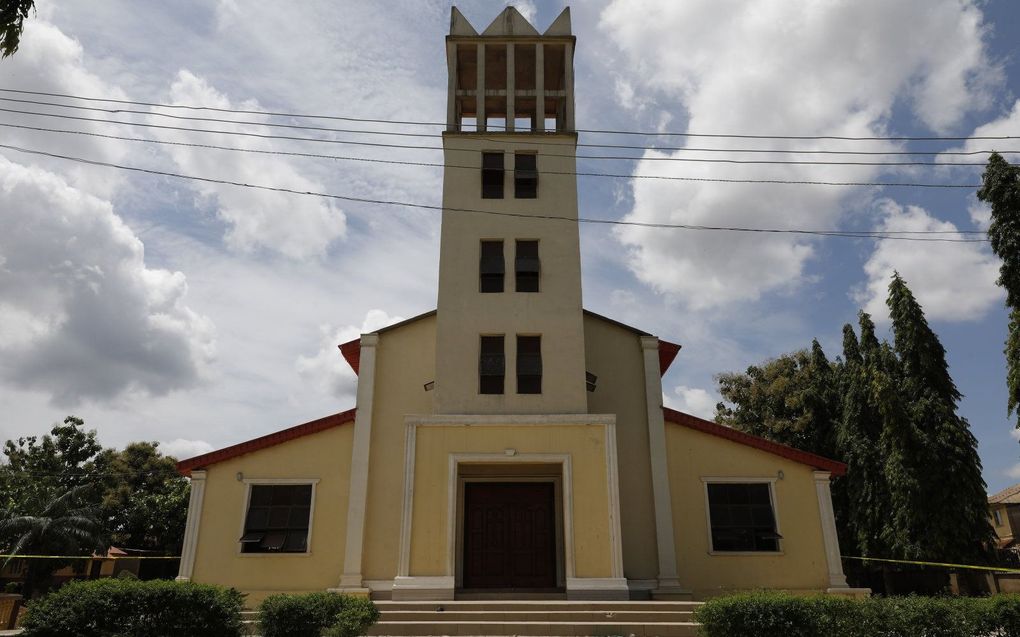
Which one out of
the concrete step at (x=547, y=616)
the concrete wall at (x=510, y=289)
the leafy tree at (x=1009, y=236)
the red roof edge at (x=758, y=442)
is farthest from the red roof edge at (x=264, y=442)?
the leafy tree at (x=1009, y=236)

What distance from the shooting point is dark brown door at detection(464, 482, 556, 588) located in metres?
17.1

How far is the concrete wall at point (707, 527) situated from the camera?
1752 cm

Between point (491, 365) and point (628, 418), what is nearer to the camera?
point (491, 365)

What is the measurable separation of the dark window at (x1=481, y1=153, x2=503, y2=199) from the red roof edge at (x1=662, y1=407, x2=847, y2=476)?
26.1 ft

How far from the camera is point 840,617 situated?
10773 millimetres

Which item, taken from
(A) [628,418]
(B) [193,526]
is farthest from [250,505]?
(A) [628,418]

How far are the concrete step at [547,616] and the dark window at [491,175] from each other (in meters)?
11.4

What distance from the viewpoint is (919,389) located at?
29.6 meters

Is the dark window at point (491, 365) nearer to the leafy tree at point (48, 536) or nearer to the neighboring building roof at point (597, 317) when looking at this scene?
the neighboring building roof at point (597, 317)

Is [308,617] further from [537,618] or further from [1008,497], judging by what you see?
[1008,497]

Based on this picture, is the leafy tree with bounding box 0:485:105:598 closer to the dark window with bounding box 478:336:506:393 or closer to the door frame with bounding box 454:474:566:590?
the door frame with bounding box 454:474:566:590

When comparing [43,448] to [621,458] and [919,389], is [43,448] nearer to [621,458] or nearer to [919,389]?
[621,458]

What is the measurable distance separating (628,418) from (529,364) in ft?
11.2

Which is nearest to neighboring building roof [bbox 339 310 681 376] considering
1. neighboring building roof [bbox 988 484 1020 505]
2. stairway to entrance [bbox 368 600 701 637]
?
stairway to entrance [bbox 368 600 701 637]
